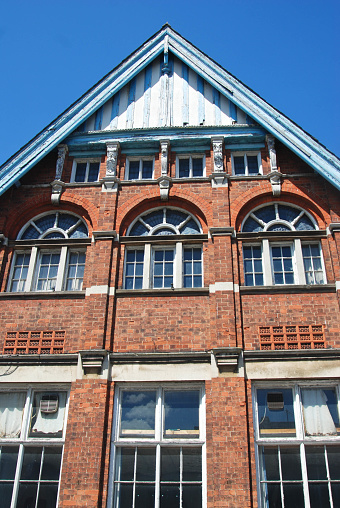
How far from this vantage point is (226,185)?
45.4ft

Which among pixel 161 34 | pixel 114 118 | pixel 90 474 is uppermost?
pixel 161 34

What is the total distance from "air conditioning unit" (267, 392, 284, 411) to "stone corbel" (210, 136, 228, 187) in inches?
221

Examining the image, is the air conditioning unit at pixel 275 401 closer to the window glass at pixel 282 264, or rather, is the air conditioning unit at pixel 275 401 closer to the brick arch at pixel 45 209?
the window glass at pixel 282 264

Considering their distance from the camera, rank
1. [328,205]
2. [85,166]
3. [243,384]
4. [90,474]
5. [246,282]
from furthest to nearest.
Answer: [85,166] < [328,205] < [246,282] < [243,384] < [90,474]

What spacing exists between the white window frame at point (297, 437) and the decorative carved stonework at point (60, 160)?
7.84 meters

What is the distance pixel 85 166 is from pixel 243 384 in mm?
7826

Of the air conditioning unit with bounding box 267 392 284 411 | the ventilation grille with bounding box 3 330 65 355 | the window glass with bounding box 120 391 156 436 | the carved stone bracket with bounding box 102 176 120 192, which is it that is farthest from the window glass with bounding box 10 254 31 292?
the air conditioning unit with bounding box 267 392 284 411

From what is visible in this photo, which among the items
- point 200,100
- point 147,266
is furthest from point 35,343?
point 200,100

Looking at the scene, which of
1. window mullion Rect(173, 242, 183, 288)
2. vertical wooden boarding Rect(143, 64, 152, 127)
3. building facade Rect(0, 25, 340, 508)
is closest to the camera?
building facade Rect(0, 25, 340, 508)

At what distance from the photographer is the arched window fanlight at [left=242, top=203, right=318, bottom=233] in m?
13.5

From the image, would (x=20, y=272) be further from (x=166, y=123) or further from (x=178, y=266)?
(x=166, y=123)

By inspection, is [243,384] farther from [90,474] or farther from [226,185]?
[226,185]

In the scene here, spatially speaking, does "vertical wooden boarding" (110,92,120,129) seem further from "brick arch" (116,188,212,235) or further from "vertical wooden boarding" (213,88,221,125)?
"vertical wooden boarding" (213,88,221,125)

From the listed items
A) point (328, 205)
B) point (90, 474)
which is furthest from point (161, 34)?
point (90, 474)
